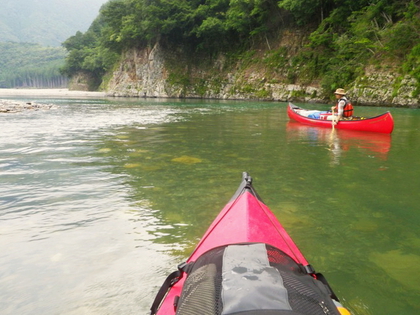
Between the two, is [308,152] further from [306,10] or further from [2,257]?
[306,10]

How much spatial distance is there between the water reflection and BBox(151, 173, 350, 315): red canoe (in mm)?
5006

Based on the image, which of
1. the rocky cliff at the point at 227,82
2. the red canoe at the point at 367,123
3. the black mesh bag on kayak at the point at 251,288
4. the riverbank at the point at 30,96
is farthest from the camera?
→ the rocky cliff at the point at 227,82

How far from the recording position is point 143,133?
1128 centimetres

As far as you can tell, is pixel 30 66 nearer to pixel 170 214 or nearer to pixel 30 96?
pixel 30 96

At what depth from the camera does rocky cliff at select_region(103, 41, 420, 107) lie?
73.2 feet

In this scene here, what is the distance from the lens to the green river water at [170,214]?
8.79 feet

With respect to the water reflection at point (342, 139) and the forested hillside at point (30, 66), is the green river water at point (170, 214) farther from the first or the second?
the forested hillside at point (30, 66)

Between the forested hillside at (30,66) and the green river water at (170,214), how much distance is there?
99980mm

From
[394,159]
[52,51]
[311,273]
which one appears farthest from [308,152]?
[52,51]

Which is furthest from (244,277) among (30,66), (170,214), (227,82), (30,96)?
(30,66)

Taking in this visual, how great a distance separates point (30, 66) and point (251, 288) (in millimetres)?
177369

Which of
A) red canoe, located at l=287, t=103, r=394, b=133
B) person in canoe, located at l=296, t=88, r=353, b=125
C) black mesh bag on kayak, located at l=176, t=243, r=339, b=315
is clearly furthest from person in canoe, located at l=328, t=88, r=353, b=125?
black mesh bag on kayak, located at l=176, t=243, r=339, b=315

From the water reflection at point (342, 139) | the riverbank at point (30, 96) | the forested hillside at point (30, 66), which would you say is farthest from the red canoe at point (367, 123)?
the forested hillside at point (30, 66)

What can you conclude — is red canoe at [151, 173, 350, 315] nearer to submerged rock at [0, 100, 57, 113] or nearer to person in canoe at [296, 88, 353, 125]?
person in canoe at [296, 88, 353, 125]
